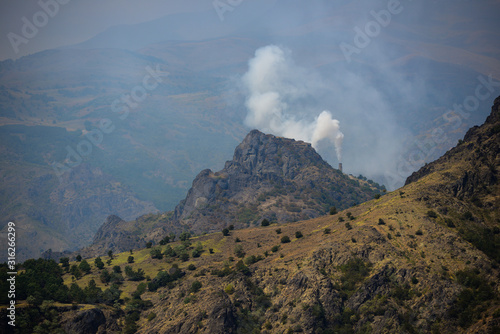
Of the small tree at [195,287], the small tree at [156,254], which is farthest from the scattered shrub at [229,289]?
the small tree at [156,254]

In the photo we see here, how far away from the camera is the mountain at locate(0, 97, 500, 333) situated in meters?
113

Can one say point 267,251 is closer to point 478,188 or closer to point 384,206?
point 384,206

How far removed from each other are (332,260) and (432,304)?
99.1 ft

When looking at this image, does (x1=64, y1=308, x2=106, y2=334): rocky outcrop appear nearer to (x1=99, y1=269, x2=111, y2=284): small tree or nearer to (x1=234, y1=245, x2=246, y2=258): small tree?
(x1=99, y1=269, x2=111, y2=284): small tree

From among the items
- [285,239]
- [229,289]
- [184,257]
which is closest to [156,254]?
[184,257]

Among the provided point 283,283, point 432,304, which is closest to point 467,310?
point 432,304

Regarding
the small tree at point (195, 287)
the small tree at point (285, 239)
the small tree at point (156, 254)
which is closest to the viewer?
the small tree at point (195, 287)

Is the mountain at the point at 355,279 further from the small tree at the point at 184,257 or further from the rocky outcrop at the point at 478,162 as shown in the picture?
the small tree at the point at 184,257

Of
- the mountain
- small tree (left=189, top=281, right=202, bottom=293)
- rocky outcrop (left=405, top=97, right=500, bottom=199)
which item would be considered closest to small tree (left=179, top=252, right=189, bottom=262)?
the mountain

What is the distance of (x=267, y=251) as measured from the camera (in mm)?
155500

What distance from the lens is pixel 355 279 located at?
125 meters

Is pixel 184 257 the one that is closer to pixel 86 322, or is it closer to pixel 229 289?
pixel 229 289

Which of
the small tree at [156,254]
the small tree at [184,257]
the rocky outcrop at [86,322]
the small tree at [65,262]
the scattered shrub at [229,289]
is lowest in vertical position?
the scattered shrub at [229,289]

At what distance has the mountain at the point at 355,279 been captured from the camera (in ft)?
371
